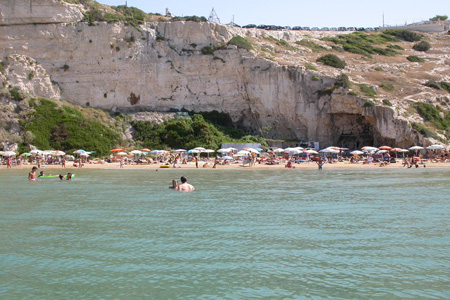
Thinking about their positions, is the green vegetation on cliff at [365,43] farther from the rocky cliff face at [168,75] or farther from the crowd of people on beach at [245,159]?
the crowd of people on beach at [245,159]

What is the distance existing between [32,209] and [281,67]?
35059 mm

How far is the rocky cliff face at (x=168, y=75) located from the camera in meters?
46.2

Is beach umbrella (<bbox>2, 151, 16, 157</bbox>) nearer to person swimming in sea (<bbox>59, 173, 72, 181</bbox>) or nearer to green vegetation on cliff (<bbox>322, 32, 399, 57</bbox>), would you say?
person swimming in sea (<bbox>59, 173, 72, 181</bbox>)

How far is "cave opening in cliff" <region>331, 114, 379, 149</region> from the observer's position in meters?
45.8

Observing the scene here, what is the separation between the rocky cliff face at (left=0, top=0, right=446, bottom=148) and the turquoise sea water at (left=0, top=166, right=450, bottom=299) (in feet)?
92.0

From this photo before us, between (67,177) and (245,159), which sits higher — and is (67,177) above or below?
below

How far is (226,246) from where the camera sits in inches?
408

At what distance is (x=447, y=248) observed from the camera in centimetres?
1012

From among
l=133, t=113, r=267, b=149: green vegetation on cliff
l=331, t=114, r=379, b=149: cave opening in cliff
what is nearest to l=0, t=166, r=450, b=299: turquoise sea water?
l=133, t=113, r=267, b=149: green vegetation on cliff

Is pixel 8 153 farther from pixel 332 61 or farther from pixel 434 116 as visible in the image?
pixel 434 116

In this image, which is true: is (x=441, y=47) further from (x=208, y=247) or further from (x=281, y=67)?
(x=208, y=247)

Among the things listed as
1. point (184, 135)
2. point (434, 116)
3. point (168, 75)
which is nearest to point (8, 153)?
point (184, 135)

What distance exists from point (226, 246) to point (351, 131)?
38.5 m

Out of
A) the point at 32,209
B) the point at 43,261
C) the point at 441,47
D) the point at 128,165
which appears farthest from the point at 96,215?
the point at 441,47
